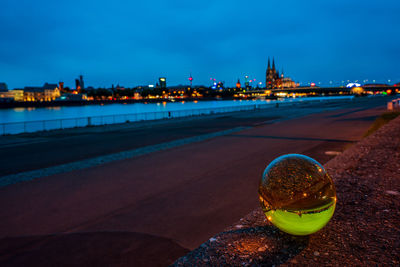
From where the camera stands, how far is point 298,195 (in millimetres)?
3674

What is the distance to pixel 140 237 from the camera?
16.1 ft

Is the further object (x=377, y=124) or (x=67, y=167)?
(x=377, y=124)

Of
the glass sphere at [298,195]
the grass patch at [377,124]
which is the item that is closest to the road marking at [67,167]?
the glass sphere at [298,195]

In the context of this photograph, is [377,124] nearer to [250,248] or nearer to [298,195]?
[298,195]

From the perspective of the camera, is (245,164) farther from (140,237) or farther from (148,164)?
(140,237)

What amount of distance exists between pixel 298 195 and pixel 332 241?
0.97m

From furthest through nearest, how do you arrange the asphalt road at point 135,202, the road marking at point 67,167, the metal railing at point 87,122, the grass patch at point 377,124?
the metal railing at point 87,122 → the grass patch at point 377,124 → the road marking at point 67,167 → the asphalt road at point 135,202

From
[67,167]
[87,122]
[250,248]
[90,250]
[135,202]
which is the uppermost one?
[87,122]

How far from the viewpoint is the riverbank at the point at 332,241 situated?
3549 mm

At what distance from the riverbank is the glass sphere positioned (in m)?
0.32

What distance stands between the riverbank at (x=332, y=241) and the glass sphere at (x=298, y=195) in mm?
317

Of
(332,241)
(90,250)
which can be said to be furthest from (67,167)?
(332,241)

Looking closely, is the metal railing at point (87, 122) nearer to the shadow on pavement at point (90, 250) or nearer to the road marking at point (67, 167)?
the road marking at point (67, 167)

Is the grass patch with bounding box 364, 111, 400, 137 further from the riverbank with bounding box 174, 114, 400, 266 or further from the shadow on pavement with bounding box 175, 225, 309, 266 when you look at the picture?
the shadow on pavement with bounding box 175, 225, 309, 266
